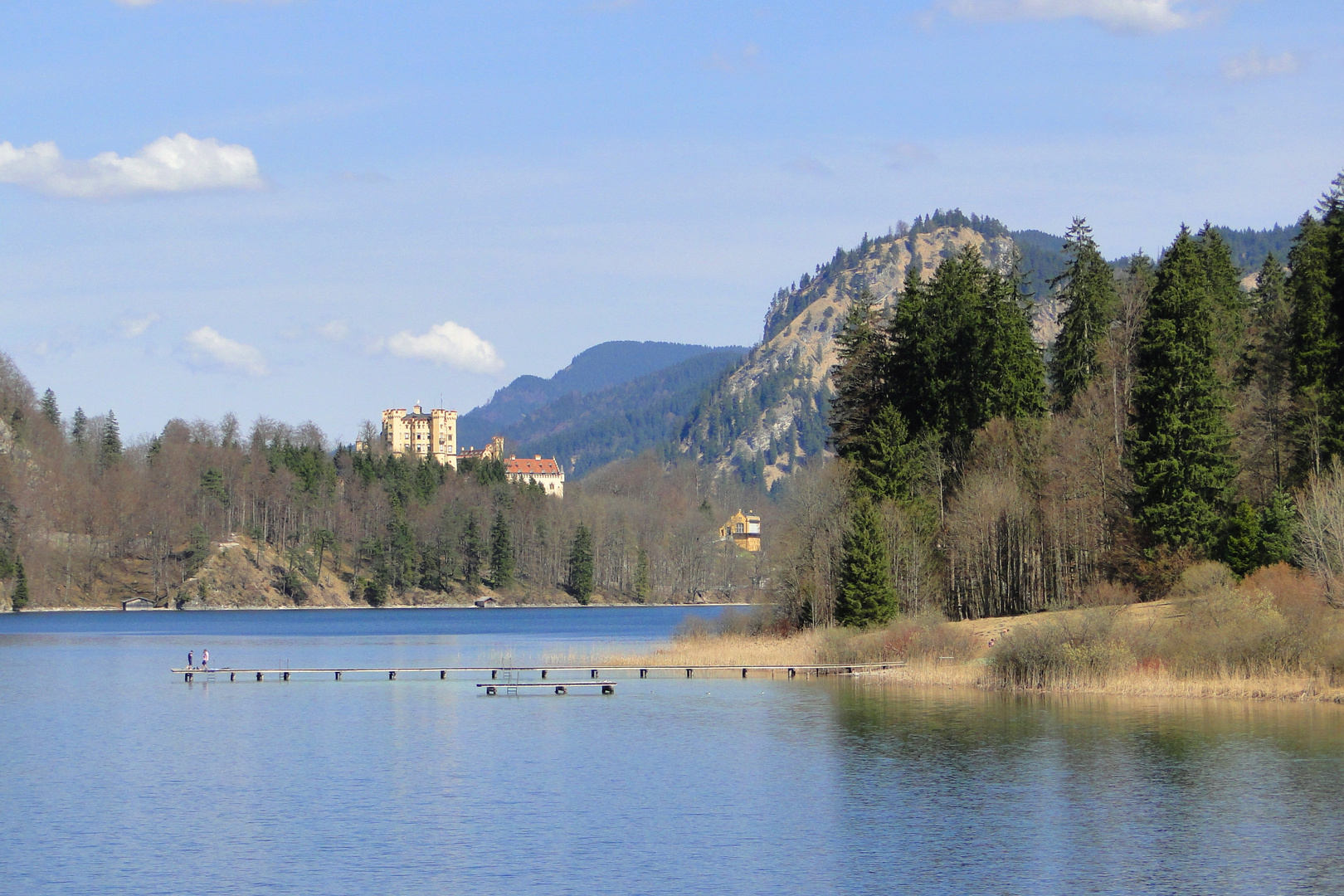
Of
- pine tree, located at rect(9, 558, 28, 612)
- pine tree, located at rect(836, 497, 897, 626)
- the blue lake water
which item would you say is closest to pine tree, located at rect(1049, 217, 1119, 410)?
pine tree, located at rect(836, 497, 897, 626)

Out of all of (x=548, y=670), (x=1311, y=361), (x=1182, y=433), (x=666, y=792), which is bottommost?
(x=666, y=792)

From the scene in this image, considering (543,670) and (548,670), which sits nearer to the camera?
(543,670)

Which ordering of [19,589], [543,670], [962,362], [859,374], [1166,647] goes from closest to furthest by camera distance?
[1166,647] < [543,670] < [962,362] < [859,374] < [19,589]

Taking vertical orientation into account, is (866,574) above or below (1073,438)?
below

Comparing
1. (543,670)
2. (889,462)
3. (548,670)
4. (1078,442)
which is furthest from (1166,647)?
(548,670)

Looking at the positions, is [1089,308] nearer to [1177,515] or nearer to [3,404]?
[1177,515]

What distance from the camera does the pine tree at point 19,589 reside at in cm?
15788

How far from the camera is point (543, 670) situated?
7306 cm

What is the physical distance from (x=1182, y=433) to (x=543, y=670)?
1400 inches

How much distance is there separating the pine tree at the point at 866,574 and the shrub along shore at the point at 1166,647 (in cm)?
270

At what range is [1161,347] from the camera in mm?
70188

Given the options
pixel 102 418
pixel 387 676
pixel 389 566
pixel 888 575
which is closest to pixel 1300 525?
pixel 888 575

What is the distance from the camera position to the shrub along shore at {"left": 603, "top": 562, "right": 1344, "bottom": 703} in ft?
178

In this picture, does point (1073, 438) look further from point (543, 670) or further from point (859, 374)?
point (543, 670)
